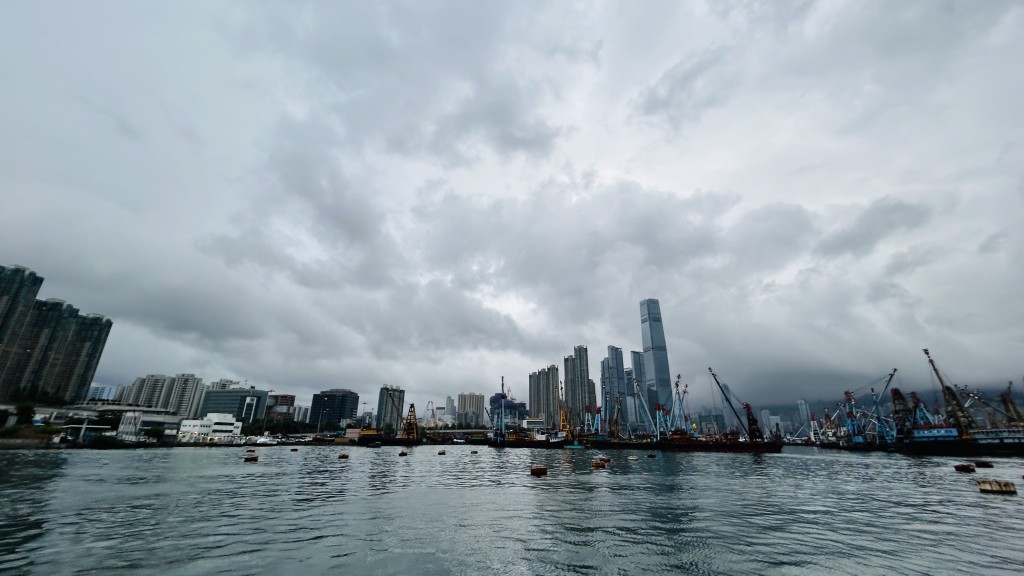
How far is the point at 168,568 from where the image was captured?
15.4 metres

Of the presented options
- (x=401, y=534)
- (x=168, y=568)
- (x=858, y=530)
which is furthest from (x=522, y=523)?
(x=858, y=530)

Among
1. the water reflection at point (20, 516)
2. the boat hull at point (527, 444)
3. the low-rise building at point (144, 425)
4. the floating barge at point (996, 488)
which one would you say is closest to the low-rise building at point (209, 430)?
the low-rise building at point (144, 425)

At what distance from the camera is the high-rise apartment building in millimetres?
150000

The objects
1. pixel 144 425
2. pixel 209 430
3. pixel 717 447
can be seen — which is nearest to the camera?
pixel 717 447

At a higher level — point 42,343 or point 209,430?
point 42,343

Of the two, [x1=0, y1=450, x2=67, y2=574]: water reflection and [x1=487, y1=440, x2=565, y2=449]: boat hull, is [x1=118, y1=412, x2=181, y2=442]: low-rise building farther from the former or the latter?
[x1=0, y1=450, x2=67, y2=574]: water reflection

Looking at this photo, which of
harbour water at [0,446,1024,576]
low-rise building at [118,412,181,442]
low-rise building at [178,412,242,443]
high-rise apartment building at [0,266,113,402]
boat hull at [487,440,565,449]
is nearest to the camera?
harbour water at [0,446,1024,576]

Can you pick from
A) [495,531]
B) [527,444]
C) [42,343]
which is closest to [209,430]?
[42,343]

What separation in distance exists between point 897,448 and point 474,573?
622 ft

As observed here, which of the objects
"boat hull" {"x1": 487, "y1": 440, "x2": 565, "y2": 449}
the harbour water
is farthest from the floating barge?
"boat hull" {"x1": 487, "y1": 440, "x2": 565, "y2": 449}

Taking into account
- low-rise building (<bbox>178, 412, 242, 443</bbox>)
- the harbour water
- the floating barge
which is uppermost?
low-rise building (<bbox>178, 412, 242, 443</bbox>)

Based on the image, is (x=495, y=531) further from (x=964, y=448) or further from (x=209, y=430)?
(x=209, y=430)

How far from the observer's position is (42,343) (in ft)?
545

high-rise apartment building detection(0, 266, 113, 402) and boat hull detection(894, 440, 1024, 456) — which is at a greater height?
high-rise apartment building detection(0, 266, 113, 402)
